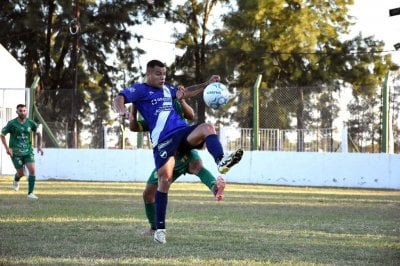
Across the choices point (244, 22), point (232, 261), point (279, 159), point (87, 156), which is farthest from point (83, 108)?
point (232, 261)

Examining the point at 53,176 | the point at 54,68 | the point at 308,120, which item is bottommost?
the point at 53,176

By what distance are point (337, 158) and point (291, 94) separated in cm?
248

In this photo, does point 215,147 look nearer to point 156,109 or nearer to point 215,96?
point 215,96

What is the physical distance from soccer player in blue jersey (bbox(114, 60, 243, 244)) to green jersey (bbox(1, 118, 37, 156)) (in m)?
8.68

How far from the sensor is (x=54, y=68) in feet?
136

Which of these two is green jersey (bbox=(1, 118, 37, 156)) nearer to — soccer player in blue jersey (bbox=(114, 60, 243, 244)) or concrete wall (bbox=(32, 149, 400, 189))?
soccer player in blue jersey (bbox=(114, 60, 243, 244))

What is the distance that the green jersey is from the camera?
16.6m

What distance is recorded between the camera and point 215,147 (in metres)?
7.79

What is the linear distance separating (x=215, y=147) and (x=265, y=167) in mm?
16793

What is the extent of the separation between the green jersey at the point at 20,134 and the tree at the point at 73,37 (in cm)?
2287

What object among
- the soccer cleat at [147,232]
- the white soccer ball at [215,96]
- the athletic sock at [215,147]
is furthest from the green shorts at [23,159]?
the athletic sock at [215,147]

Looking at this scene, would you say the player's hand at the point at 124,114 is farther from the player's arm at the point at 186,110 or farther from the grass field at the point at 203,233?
the grass field at the point at 203,233

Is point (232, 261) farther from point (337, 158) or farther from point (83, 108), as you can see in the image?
point (83, 108)

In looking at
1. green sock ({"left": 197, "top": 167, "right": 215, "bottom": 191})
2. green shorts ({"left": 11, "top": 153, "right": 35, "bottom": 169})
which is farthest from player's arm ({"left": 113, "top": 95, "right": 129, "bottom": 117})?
green shorts ({"left": 11, "top": 153, "right": 35, "bottom": 169})
